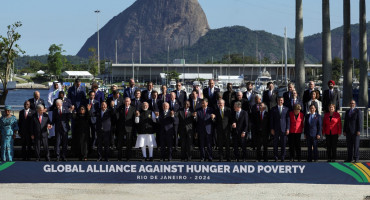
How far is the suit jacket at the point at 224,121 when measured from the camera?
16828 millimetres

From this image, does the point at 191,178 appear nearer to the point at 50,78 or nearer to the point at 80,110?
the point at 80,110

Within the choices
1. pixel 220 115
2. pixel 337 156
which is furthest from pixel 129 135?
pixel 337 156

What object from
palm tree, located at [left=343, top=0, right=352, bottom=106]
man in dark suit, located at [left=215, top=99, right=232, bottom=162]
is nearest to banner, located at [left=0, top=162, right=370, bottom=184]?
man in dark suit, located at [left=215, top=99, right=232, bottom=162]

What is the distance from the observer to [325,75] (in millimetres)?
24203

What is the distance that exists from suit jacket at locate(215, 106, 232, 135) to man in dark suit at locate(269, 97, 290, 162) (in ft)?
3.83

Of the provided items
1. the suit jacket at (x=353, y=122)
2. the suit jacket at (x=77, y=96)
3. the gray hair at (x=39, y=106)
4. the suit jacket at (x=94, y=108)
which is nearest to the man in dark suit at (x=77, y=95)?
the suit jacket at (x=77, y=96)

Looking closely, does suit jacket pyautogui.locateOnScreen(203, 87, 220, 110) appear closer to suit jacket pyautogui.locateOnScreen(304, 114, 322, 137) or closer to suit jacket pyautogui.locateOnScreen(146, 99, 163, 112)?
suit jacket pyautogui.locateOnScreen(146, 99, 163, 112)

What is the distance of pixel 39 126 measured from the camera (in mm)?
16953

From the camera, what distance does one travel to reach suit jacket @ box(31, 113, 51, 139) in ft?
55.6

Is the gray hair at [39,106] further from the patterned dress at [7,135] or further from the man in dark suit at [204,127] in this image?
the man in dark suit at [204,127]

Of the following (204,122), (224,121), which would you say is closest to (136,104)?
(204,122)

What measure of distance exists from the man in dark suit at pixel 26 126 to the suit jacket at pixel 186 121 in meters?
4.16

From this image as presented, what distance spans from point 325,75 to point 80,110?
1134cm

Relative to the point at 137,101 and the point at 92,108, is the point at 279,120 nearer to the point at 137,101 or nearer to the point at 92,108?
the point at 137,101
